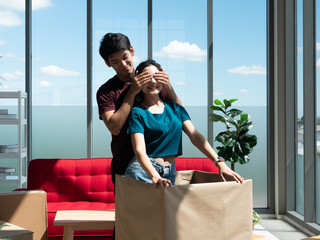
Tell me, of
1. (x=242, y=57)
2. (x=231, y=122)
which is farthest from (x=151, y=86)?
(x=242, y=57)

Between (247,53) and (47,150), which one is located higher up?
(247,53)

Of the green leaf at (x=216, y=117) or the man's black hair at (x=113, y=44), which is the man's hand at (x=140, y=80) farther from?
the green leaf at (x=216, y=117)

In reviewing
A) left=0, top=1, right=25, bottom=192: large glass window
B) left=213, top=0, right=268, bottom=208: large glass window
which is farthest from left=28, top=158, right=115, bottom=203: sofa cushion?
left=213, top=0, right=268, bottom=208: large glass window

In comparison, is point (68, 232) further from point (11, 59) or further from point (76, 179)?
point (11, 59)

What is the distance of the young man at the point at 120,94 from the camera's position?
1.75 meters

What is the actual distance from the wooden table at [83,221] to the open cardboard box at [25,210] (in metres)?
0.13

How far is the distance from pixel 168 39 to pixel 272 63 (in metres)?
1.12

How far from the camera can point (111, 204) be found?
11.5 ft

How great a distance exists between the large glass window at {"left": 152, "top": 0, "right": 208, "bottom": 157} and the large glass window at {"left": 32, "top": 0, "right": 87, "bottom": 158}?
0.80 m

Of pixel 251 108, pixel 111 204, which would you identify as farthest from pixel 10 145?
pixel 251 108

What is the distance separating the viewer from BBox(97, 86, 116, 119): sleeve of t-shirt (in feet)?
6.04

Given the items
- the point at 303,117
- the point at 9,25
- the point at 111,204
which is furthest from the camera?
the point at 9,25

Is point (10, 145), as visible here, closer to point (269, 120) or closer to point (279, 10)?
point (269, 120)

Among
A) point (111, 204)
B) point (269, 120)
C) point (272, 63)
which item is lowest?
point (111, 204)
